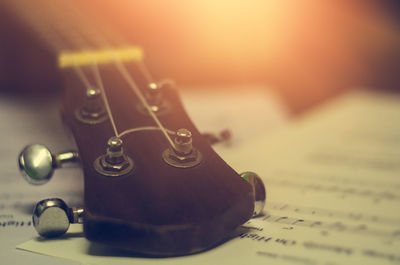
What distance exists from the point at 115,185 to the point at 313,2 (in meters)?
1.30

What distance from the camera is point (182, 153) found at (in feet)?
1.63

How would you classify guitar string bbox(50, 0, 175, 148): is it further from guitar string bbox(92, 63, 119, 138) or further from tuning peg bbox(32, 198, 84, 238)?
tuning peg bbox(32, 198, 84, 238)

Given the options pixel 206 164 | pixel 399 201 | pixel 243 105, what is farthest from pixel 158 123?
pixel 243 105

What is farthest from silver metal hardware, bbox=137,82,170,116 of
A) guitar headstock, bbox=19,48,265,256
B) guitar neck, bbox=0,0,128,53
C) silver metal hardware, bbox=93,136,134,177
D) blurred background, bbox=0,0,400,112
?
blurred background, bbox=0,0,400,112

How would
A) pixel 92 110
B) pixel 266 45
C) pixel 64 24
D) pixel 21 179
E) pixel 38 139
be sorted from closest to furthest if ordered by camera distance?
pixel 92 110
pixel 21 179
pixel 38 139
pixel 64 24
pixel 266 45

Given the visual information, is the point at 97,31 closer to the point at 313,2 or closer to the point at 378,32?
the point at 313,2

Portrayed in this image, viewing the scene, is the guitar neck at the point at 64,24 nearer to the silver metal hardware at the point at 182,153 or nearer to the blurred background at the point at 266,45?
the blurred background at the point at 266,45

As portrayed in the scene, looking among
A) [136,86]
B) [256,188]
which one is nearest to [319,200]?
[256,188]

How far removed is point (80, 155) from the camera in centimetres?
51

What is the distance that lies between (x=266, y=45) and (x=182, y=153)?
1.18 meters

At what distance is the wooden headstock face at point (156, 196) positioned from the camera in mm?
433

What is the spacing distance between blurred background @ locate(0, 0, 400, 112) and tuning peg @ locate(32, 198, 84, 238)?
0.93 metres

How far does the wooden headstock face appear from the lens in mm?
433

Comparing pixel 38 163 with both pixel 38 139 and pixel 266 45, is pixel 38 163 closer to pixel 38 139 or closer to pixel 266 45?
pixel 38 139
